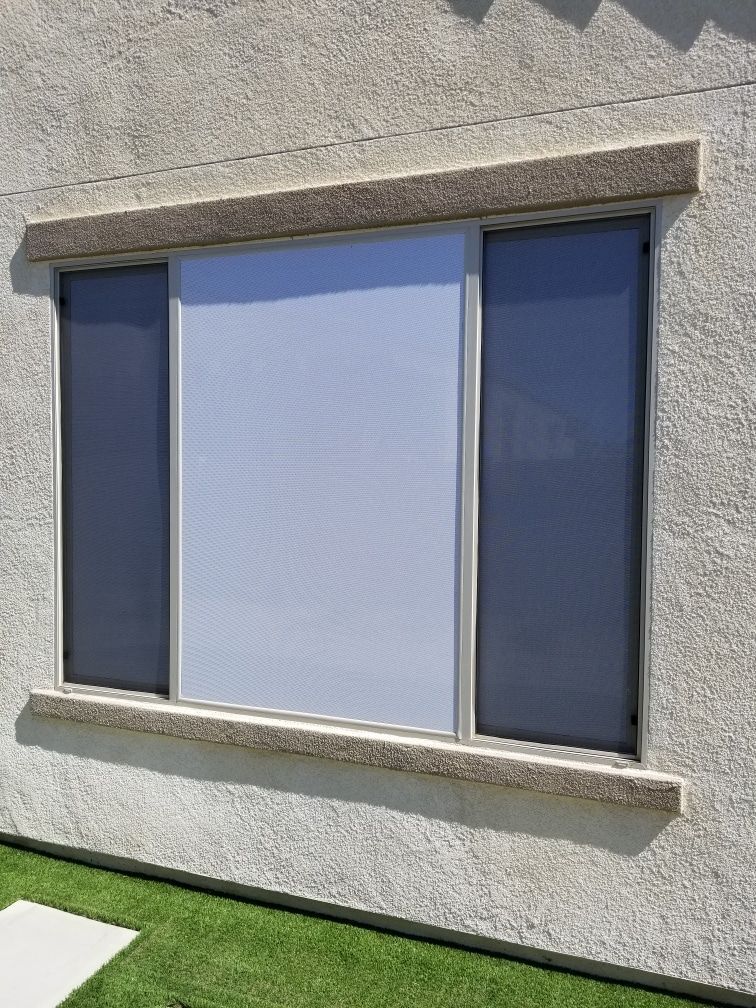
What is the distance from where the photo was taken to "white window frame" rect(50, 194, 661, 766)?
3.49m

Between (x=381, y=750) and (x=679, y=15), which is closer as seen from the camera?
(x=679, y=15)

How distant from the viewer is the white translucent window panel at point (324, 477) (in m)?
3.86

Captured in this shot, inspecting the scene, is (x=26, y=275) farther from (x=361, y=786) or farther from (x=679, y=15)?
(x=679, y=15)

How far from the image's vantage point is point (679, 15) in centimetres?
336

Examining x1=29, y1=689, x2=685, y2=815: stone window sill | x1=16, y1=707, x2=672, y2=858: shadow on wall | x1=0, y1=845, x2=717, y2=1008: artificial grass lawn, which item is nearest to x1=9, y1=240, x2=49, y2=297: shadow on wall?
x1=29, y1=689, x2=685, y2=815: stone window sill

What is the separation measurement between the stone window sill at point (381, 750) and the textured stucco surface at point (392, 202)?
2562mm

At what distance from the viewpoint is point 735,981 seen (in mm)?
3395

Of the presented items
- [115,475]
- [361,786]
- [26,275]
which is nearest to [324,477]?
[115,475]

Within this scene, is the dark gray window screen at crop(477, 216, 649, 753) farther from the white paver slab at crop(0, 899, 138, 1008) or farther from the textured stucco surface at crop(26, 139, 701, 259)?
the white paver slab at crop(0, 899, 138, 1008)

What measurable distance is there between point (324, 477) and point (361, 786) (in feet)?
5.27

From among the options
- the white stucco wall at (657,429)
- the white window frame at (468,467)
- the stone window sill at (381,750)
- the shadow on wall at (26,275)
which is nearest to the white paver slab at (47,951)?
the white stucco wall at (657,429)

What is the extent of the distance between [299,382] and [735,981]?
344 centimetres

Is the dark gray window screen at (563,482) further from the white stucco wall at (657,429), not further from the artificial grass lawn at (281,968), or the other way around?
the artificial grass lawn at (281,968)

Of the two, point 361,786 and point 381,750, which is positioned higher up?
point 381,750
